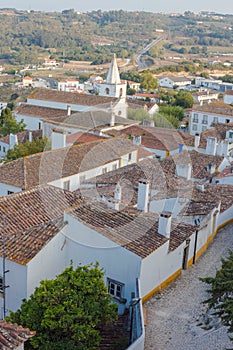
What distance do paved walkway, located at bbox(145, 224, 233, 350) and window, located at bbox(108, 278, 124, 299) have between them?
2.42ft

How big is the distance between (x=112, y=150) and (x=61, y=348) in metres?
15.5

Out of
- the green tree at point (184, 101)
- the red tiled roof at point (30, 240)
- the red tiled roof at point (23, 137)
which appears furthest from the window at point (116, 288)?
the green tree at point (184, 101)

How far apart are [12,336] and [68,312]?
2039mm

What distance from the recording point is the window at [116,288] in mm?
12004

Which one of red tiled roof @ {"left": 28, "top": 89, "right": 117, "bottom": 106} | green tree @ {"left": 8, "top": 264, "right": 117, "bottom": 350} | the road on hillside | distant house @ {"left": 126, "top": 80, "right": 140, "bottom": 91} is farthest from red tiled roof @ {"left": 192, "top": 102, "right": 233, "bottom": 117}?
the road on hillside

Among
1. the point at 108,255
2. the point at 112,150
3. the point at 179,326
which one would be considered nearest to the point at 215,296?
the point at 179,326

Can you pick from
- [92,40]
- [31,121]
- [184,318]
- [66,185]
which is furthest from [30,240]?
[92,40]

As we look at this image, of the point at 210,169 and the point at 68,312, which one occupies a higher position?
the point at 68,312

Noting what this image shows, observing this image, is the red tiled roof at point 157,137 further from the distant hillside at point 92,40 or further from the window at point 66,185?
the distant hillside at point 92,40

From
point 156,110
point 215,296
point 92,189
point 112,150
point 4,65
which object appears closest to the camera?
point 215,296

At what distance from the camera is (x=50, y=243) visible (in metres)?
12.1

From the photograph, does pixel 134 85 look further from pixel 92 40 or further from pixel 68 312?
pixel 92 40

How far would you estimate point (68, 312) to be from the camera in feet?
30.6

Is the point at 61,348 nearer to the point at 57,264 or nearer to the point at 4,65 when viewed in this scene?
the point at 57,264
